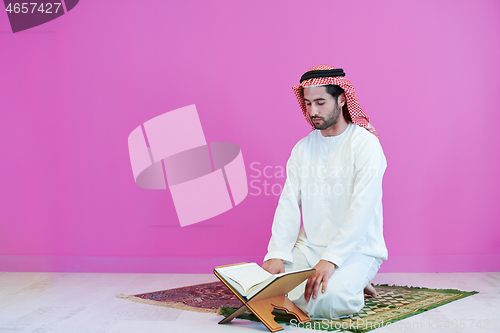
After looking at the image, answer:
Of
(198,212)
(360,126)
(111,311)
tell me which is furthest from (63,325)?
(360,126)

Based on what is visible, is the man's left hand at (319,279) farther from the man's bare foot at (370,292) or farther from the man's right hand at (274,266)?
the man's bare foot at (370,292)

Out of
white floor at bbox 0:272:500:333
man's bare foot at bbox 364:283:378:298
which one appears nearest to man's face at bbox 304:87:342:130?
man's bare foot at bbox 364:283:378:298

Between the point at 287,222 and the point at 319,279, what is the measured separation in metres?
0.41

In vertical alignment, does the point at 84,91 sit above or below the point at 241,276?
above

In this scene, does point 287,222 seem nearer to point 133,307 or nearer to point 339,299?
point 339,299

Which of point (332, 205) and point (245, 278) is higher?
point (332, 205)

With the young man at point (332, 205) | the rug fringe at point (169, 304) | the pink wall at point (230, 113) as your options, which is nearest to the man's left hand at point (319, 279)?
the young man at point (332, 205)

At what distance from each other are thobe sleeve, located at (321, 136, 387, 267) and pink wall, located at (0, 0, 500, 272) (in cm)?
113

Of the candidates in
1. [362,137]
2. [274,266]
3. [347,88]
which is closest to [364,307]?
[274,266]

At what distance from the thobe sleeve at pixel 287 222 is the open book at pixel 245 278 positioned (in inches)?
10.6

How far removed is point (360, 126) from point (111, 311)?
162cm

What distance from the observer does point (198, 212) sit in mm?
3496

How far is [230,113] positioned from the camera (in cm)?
352

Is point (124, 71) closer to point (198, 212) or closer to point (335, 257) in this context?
point (198, 212)
